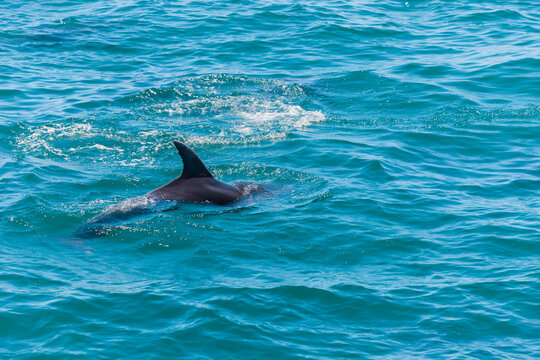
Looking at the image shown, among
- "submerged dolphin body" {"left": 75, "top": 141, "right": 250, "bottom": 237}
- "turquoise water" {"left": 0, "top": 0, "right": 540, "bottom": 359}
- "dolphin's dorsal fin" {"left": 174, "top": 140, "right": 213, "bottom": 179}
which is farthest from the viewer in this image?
"dolphin's dorsal fin" {"left": 174, "top": 140, "right": 213, "bottom": 179}

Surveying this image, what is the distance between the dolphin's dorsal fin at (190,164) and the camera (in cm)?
1351

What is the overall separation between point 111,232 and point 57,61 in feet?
45.5

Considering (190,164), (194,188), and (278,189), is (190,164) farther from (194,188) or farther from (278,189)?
(278,189)

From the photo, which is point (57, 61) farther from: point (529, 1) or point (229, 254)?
point (529, 1)

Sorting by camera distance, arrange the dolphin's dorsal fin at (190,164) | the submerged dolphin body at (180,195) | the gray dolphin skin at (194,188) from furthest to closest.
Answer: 1. the gray dolphin skin at (194,188)
2. the dolphin's dorsal fin at (190,164)
3. the submerged dolphin body at (180,195)

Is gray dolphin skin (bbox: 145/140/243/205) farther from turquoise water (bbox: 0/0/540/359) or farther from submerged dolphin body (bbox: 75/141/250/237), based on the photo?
turquoise water (bbox: 0/0/540/359)

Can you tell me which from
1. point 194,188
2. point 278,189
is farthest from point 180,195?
point 278,189

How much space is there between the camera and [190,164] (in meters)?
13.8

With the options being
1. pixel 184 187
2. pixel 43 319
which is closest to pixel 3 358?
pixel 43 319

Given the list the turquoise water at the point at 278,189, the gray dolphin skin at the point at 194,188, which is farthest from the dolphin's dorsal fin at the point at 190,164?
the turquoise water at the point at 278,189

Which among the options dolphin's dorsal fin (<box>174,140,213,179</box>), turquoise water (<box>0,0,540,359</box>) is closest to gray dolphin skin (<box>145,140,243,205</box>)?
dolphin's dorsal fin (<box>174,140,213,179</box>)

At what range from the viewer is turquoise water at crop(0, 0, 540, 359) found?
10.3 m

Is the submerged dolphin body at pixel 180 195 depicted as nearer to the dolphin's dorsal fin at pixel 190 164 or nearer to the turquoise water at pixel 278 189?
the dolphin's dorsal fin at pixel 190 164

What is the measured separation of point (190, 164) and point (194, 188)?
19.4 inches
